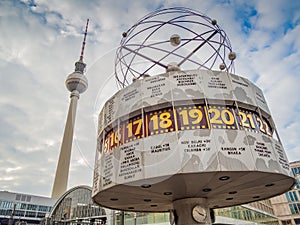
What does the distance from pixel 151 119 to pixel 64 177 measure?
10995 centimetres

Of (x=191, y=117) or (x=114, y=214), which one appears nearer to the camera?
(x=191, y=117)

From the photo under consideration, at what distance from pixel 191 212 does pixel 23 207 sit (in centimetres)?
10292

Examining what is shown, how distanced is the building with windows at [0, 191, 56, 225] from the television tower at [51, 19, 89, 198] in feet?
24.4

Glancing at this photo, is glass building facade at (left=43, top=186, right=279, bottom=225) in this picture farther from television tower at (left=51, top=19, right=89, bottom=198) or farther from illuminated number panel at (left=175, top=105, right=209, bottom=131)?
television tower at (left=51, top=19, right=89, bottom=198)

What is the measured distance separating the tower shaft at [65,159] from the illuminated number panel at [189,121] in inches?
4144

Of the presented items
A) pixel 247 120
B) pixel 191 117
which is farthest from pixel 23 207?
pixel 247 120

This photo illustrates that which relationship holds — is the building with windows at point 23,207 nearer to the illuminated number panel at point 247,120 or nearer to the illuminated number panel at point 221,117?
the illuminated number panel at point 221,117

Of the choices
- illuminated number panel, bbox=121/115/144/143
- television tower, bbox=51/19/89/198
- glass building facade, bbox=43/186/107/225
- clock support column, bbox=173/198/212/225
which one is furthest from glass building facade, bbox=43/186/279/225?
television tower, bbox=51/19/89/198

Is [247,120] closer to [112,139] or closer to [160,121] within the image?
[160,121]

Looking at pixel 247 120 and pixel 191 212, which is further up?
pixel 247 120

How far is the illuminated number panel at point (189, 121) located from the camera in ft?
33.3

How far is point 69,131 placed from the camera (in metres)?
115

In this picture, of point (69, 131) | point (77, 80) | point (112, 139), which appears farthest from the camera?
point (77, 80)

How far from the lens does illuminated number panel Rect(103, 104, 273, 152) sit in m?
10.2
